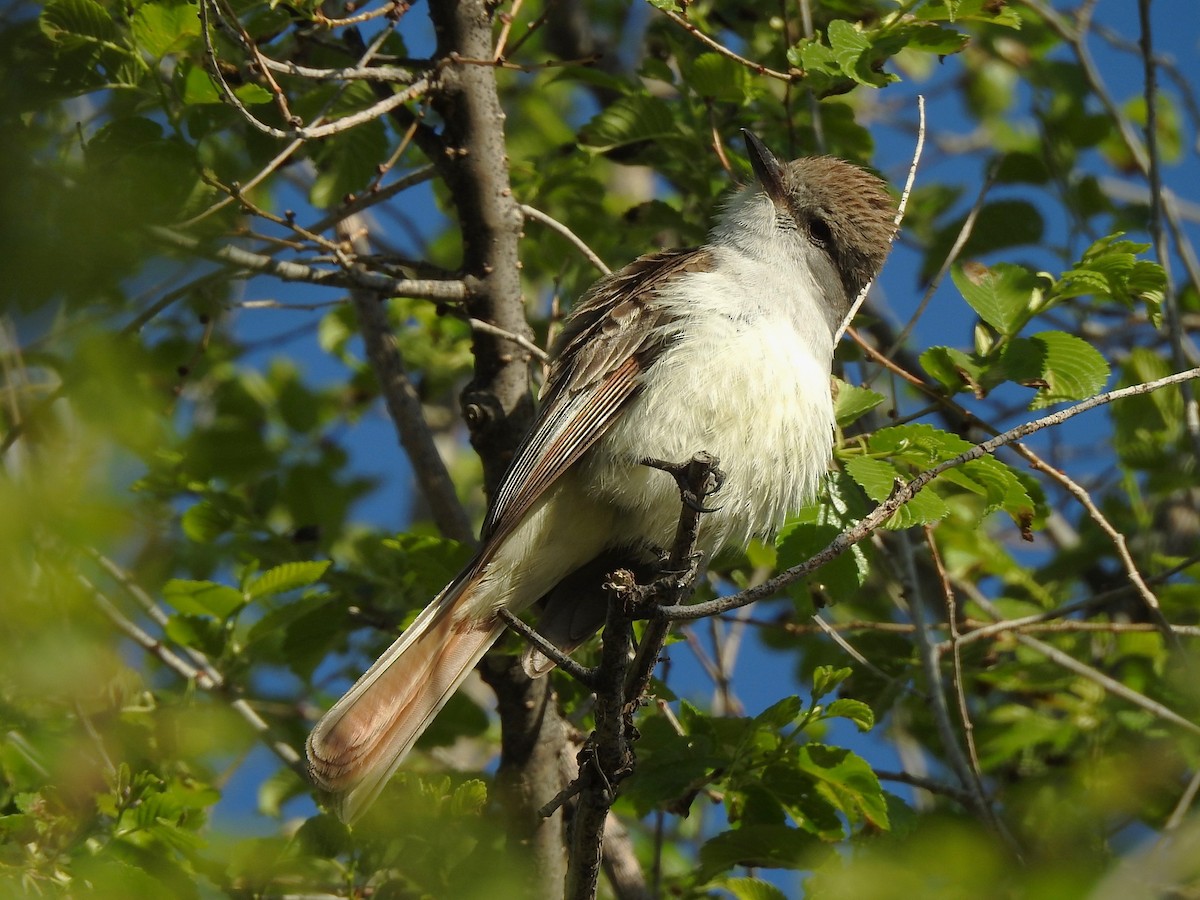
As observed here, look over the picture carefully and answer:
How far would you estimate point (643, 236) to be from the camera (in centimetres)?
571

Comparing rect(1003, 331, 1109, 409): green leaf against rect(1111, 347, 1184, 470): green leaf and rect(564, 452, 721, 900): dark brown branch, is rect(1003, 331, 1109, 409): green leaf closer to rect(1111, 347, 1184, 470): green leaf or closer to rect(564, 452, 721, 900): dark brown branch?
rect(564, 452, 721, 900): dark brown branch

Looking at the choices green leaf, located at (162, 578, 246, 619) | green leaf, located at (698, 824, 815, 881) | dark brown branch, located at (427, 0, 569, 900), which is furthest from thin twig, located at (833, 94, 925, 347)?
green leaf, located at (162, 578, 246, 619)

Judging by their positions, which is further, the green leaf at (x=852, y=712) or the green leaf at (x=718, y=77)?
the green leaf at (x=718, y=77)

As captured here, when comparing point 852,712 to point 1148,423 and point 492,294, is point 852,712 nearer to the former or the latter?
point 492,294

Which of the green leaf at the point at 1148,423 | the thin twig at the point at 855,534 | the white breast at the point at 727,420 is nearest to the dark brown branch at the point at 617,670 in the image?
the thin twig at the point at 855,534

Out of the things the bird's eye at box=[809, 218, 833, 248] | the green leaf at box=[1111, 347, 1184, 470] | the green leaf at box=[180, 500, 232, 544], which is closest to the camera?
the green leaf at box=[180, 500, 232, 544]

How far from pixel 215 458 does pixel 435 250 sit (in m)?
3.84

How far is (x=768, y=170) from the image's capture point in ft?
16.3

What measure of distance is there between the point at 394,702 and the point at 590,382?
1205 millimetres

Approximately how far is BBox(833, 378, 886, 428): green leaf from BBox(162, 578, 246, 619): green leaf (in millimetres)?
2033

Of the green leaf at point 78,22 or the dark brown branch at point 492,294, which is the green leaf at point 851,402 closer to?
the dark brown branch at point 492,294

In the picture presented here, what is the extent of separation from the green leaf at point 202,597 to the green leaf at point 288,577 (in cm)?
7

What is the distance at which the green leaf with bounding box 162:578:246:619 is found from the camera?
13.2ft

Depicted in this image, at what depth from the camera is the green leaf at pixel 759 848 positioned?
147 inches
